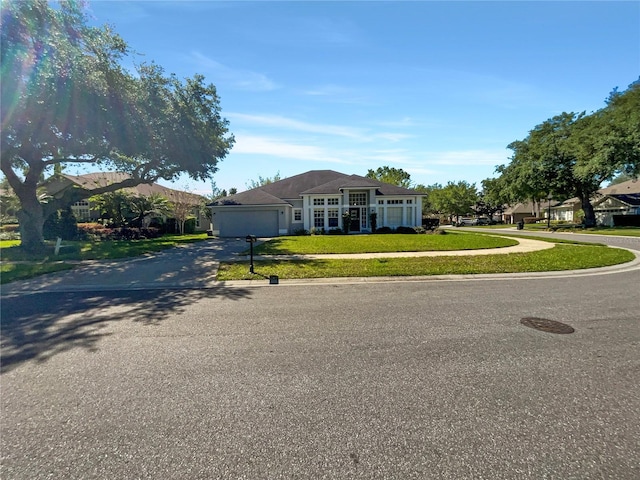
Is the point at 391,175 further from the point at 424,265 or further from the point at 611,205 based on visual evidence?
the point at 424,265

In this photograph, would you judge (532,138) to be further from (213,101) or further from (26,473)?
(26,473)

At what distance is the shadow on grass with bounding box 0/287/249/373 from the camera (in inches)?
175

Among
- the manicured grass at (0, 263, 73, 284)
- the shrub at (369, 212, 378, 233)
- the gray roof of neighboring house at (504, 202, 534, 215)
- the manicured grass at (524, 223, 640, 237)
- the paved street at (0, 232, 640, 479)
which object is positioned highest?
the gray roof of neighboring house at (504, 202, 534, 215)

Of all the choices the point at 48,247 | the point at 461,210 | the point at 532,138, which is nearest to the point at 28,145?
the point at 48,247

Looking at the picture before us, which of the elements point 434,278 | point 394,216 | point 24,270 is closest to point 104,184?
point 24,270

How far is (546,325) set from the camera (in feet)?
16.8

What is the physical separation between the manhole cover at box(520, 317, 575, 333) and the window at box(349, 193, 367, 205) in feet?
76.8

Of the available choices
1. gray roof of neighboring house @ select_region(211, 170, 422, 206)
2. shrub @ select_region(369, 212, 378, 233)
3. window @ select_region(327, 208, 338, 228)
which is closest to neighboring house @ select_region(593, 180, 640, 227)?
gray roof of neighboring house @ select_region(211, 170, 422, 206)

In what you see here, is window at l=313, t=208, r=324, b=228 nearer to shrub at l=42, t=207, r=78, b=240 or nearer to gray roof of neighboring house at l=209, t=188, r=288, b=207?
gray roof of neighboring house at l=209, t=188, r=288, b=207

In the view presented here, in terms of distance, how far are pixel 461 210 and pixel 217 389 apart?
64.4 metres

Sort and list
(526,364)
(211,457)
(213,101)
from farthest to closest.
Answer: (213,101), (526,364), (211,457)

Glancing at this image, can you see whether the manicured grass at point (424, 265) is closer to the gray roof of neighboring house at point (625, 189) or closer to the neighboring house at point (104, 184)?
the neighboring house at point (104, 184)

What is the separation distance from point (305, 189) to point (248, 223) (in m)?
7.51

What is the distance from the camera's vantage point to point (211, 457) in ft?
7.72
